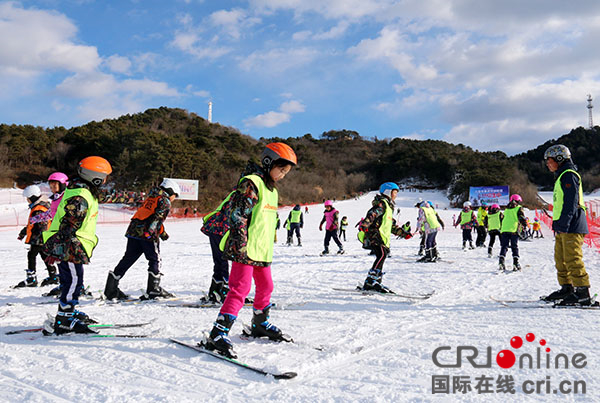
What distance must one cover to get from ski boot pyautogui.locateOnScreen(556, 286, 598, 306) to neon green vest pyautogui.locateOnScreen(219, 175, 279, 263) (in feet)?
12.8

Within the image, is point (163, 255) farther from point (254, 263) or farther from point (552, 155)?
point (552, 155)

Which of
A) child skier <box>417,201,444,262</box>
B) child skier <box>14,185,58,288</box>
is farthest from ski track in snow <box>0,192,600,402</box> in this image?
child skier <box>417,201,444,262</box>

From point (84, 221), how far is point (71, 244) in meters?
0.23

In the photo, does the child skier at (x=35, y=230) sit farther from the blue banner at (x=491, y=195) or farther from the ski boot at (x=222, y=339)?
the blue banner at (x=491, y=195)

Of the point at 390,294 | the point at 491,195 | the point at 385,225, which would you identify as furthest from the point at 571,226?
the point at 491,195

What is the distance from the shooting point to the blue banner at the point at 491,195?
3788cm

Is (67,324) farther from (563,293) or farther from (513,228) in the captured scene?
(513,228)

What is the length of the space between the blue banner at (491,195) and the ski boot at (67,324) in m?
39.1

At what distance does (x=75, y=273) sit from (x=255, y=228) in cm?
189

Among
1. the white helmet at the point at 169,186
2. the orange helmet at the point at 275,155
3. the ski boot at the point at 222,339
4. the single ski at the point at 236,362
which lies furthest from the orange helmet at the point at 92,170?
the ski boot at the point at 222,339

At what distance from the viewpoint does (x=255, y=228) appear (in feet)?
10.2

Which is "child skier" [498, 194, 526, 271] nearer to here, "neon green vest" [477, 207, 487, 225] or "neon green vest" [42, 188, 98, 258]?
"neon green vest" [477, 207, 487, 225]

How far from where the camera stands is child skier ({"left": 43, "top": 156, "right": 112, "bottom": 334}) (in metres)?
3.57

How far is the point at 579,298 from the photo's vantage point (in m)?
4.70
